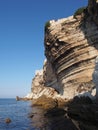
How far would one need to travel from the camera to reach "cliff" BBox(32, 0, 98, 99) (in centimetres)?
5675

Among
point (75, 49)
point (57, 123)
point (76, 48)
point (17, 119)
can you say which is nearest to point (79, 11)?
point (76, 48)

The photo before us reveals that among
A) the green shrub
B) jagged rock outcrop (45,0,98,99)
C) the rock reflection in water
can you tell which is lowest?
the rock reflection in water

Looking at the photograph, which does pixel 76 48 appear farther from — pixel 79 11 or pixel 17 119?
pixel 17 119

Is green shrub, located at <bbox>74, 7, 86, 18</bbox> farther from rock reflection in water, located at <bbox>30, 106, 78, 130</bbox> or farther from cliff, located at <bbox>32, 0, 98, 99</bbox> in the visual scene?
rock reflection in water, located at <bbox>30, 106, 78, 130</bbox>

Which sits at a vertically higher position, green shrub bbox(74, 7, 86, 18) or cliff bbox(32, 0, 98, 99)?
green shrub bbox(74, 7, 86, 18)

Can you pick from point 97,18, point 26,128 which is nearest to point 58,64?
point 97,18

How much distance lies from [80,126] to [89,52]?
3604cm

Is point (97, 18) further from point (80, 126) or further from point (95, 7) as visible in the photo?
point (80, 126)

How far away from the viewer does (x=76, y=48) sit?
195 feet

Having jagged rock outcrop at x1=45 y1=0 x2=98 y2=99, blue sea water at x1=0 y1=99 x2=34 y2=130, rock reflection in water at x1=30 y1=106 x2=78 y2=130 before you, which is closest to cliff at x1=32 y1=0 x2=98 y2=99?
jagged rock outcrop at x1=45 y1=0 x2=98 y2=99

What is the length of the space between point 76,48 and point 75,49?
332mm

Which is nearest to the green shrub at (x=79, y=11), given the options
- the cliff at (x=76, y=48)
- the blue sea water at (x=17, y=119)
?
the cliff at (x=76, y=48)

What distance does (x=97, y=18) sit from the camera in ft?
179

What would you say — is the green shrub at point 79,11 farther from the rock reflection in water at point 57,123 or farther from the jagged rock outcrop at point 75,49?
the rock reflection in water at point 57,123
